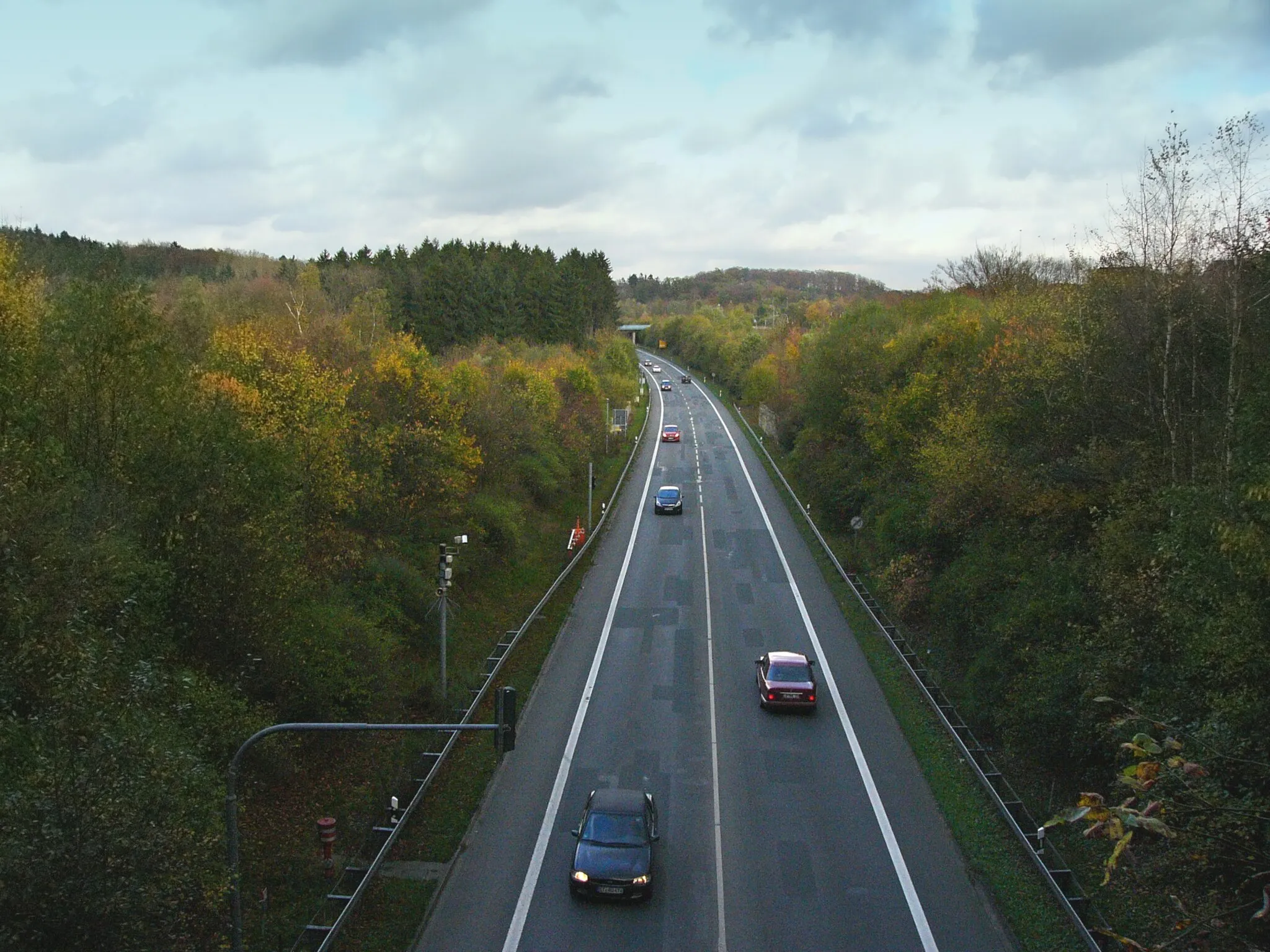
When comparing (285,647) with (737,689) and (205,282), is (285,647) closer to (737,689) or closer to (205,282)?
(737,689)

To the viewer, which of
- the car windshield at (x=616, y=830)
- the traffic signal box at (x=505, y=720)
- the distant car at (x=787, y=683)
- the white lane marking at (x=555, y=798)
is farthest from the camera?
the distant car at (x=787, y=683)

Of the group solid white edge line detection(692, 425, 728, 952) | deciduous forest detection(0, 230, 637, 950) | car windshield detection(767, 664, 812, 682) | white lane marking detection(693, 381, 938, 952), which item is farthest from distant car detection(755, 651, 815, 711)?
deciduous forest detection(0, 230, 637, 950)

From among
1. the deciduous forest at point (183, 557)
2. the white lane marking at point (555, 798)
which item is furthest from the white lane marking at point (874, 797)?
the deciduous forest at point (183, 557)

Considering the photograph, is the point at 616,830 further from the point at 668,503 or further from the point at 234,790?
the point at 668,503

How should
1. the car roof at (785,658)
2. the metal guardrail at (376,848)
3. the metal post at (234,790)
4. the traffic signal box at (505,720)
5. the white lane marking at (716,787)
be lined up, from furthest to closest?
the car roof at (785,658) < the white lane marking at (716,787) < the metal guardrail at (376,848) < the traffic signal box at (505,720) < the metal post at (234,790)

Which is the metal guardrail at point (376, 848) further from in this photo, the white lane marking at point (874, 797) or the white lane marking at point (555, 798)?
the white lane marking at point (874, 797)

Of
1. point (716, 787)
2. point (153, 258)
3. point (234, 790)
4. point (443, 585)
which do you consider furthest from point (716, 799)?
point (153, 258)

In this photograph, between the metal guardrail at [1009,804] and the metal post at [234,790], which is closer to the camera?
the metal post at [234,790]
